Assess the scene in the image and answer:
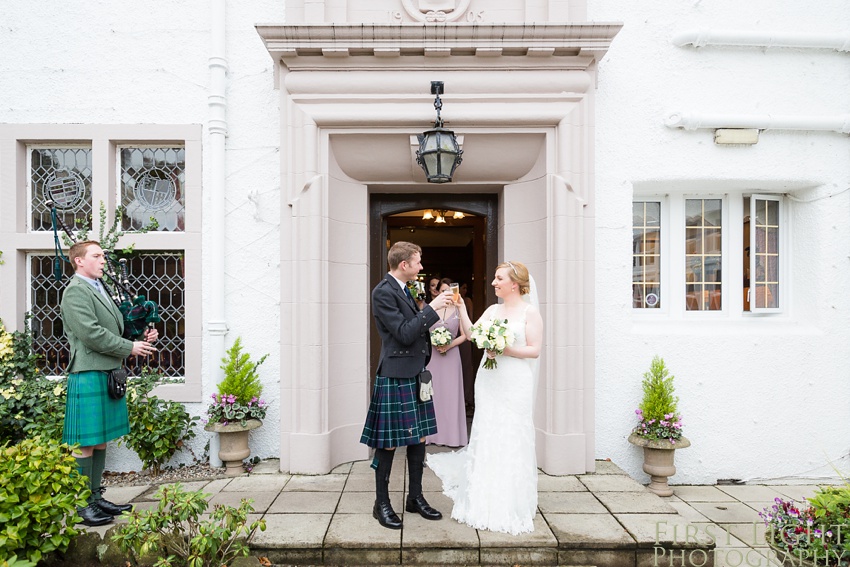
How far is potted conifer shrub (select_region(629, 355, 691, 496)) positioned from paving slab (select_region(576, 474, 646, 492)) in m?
0.47

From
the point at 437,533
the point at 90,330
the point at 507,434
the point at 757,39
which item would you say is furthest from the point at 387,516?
the point at 757,39

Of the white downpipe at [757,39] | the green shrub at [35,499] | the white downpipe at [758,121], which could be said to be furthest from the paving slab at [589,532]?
the white downpipe at [757,39]

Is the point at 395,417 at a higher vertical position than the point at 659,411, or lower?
higher

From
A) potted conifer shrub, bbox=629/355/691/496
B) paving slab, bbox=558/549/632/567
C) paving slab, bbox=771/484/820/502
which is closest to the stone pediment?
potted conifer shrub, bbox=629/355/691/496

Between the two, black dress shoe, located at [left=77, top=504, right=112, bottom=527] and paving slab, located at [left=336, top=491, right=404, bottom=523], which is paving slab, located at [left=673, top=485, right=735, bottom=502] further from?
black dress shoe, located at [left=77, top=504, right=112, bottom=527]

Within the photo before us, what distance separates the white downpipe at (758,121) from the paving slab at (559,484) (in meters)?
3.88

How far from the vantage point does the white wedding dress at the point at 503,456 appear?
3.67 meters

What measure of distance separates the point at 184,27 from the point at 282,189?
2131mm

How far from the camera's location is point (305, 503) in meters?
4.15

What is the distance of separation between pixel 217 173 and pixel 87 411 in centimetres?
259

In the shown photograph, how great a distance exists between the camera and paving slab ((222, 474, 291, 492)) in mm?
4473

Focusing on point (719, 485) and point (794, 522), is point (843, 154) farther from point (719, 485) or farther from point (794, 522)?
point (794, 522)

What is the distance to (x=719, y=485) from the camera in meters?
5.33

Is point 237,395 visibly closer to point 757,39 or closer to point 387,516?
point 387,516
